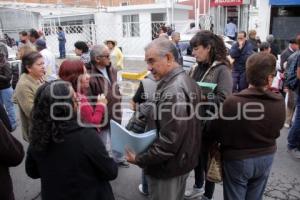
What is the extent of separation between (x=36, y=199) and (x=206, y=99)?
8.05 feet

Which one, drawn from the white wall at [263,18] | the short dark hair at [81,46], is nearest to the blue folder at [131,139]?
the short dark hair at [81,46]

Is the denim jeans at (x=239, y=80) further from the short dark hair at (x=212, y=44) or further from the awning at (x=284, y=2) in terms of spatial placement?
the awning at (x=284, y=2)

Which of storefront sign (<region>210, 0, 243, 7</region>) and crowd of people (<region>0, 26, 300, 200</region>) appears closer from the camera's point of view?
crowd of people (<region>0, 26, 300, 200</region>)

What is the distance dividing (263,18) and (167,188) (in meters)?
10.5

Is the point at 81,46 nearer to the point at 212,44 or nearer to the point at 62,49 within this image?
the point at 212,44

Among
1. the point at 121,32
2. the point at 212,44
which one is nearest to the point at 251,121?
the point at 212,44

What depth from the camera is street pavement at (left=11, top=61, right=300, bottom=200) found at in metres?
3.48

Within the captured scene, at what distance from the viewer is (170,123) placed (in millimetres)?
1920

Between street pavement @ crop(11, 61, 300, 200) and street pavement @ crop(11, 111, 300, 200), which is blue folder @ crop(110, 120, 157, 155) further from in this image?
street pavement @ crop(11, 111, 300, 200)

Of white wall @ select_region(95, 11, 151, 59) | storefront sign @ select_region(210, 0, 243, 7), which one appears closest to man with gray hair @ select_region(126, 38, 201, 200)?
white wall @ select_region(95, 11, 151, 59)

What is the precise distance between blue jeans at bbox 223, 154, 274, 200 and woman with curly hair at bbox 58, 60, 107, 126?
1240 millimetres

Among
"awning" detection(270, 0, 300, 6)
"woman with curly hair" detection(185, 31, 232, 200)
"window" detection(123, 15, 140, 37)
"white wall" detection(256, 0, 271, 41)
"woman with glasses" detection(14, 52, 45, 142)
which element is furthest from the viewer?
"window" detection(123, 15, 140, 37)

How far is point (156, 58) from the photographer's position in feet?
6.54

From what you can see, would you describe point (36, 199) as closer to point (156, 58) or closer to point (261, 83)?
point (156, 58)
